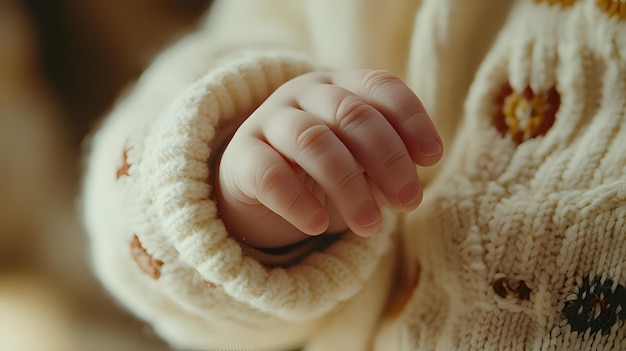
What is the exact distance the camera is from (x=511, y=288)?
1.15 feet

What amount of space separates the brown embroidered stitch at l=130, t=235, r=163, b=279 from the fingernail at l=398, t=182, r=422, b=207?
0.15 metres

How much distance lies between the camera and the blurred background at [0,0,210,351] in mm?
803

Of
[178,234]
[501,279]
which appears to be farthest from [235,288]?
[501,279]

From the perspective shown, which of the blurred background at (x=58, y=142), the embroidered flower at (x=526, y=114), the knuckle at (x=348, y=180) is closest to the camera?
the knuckle at (x=348, y=180)

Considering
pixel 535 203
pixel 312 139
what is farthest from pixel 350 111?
pixel 535 203

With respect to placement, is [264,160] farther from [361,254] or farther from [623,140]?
[623,140]

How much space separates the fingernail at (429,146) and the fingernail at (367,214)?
0.04 meters

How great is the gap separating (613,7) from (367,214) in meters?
0.21

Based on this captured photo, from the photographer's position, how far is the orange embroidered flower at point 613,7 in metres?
0.37

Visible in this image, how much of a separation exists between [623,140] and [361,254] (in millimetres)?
160

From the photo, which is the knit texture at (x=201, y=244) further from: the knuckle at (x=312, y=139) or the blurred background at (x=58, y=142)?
the blurred background at (x=58, y=142)

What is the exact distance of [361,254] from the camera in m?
0.36

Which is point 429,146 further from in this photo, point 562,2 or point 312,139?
point 562,2

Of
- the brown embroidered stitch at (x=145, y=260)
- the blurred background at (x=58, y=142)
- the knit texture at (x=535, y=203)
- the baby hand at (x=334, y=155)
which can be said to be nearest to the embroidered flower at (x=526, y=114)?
the knit texture at (x=535, y=203)
